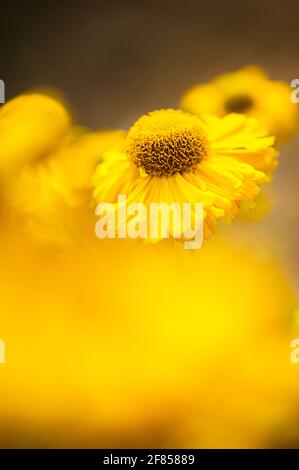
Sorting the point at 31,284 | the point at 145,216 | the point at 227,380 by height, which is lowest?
the point at 227,380

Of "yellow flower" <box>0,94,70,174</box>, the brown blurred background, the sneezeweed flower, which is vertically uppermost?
the brown blurred background

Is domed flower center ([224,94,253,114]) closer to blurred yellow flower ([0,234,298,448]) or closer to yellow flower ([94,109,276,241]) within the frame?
yellow flower ([94,109,276,241])

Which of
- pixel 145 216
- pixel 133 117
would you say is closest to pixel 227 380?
pixel 145 216

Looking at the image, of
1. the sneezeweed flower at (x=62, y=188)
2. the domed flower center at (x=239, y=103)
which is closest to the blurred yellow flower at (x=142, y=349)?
the sneezeweed flower at (x=62, y=188)

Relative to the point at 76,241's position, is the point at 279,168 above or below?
above

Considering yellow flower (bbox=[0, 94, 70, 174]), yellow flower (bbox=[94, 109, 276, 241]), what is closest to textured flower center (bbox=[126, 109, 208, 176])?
yellow flower (bbox=[94, 109, 276, 241])

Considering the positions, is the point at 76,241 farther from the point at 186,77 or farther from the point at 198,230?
the point at 186,77
